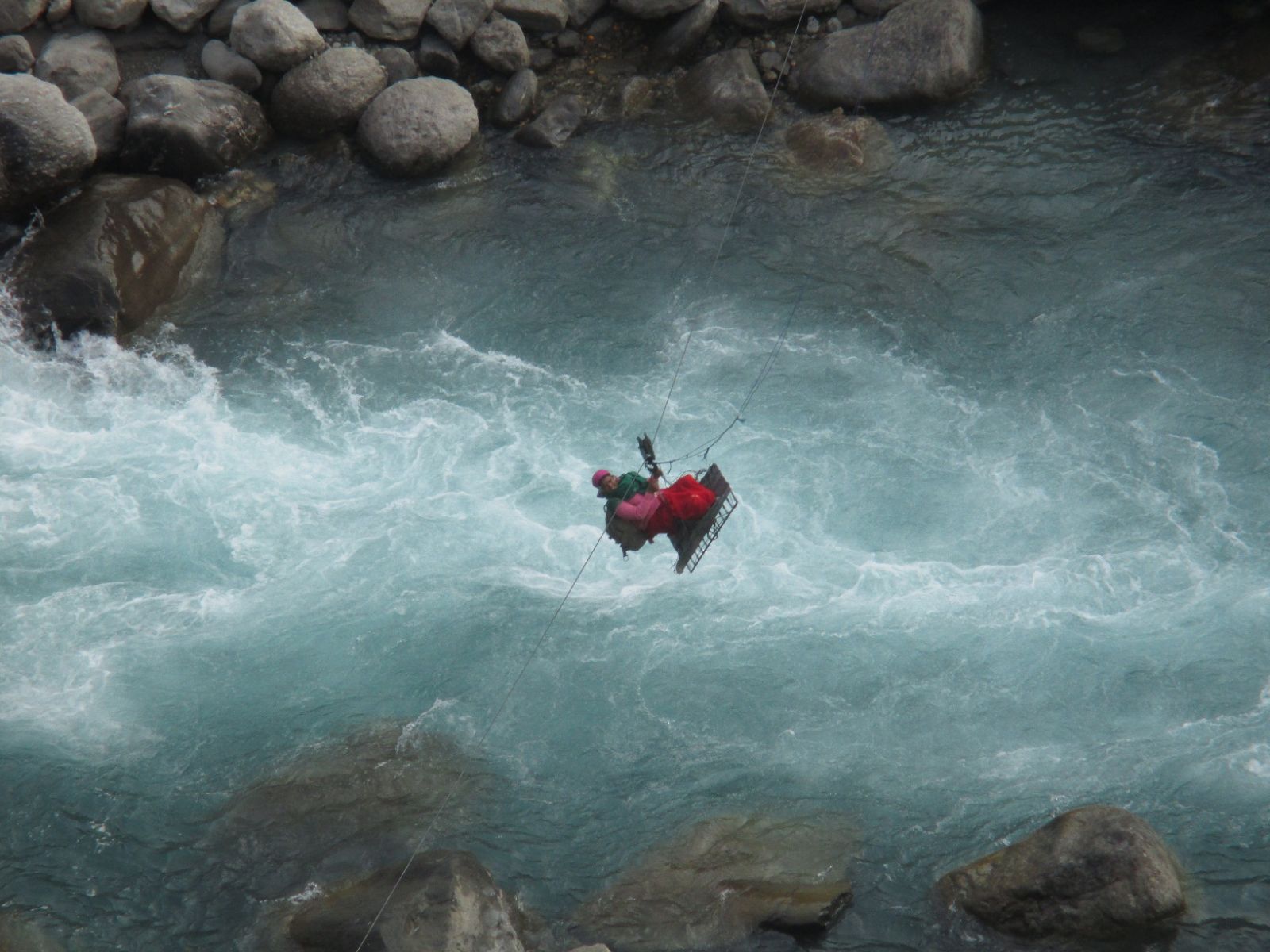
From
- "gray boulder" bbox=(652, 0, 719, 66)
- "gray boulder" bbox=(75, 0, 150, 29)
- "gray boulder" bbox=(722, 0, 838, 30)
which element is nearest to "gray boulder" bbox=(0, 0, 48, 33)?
"gray boulder" bbox=(75, 0, 150, 29)

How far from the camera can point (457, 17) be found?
19906mm

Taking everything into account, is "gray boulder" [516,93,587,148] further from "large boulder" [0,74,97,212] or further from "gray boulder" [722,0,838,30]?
"large boulder" [0,74,97,212]

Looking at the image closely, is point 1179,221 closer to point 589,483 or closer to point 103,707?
point 589,483

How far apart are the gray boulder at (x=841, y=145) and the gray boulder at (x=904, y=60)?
445 millimetres

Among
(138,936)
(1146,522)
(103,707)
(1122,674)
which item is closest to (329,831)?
(138,936)

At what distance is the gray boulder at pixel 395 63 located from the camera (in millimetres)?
19797

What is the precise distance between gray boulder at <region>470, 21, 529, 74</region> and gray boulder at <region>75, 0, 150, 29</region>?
532cm

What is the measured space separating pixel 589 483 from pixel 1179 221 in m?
9.34

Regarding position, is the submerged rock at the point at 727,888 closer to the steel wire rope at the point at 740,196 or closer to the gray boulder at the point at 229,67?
the steel wire rope at the point at 740,196

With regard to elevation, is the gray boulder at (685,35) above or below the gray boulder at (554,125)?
above

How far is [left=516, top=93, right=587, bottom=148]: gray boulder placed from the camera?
64.7 feet

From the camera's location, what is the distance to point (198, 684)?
13.4 m

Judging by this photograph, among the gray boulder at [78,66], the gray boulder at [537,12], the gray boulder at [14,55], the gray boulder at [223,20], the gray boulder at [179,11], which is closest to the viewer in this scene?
the gray boulder at [14,55]

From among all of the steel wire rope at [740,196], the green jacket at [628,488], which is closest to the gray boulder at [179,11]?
the steel wire rope at [740,196]
